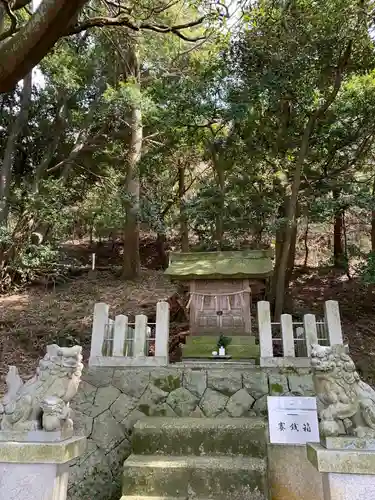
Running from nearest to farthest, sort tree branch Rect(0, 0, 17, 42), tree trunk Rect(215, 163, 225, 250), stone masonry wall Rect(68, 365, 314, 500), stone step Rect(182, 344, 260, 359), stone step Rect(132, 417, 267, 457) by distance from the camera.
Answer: stone step Rect(132, 417, 267, 457)
stone masonry wall Rect(68, 365, 314, 500)
tree branch Rect(0, 0, 17, 42)
stone step Rect(182, 344, 260, 359)
tree trunk Rect(215, 163, 225, 250)

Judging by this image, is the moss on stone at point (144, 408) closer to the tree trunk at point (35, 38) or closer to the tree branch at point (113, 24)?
the tree trunk at point (35, 38)

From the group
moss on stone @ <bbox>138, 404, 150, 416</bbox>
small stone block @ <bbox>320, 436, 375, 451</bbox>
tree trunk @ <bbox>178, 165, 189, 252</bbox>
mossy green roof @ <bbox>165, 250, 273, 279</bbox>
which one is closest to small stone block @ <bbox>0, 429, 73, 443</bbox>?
moss on stone @ <bbox>138, 404, 150, 416</bbox>

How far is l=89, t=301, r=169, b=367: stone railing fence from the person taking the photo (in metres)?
Result: 5.77

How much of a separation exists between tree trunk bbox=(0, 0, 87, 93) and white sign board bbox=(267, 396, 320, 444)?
5.44 meters

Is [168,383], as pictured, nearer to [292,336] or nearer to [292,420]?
[292,420]

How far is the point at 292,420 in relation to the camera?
4617 millimetres

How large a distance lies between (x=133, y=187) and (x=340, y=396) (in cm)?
993

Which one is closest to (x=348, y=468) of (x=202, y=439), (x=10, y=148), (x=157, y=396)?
(x=202, y=439)

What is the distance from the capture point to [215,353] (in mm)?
6660

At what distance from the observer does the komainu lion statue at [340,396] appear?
3.10 m

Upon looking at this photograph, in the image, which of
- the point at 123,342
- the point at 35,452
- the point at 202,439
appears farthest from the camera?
the point at 123,342

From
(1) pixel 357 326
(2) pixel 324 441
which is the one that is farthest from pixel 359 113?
(2) pixel 324 441

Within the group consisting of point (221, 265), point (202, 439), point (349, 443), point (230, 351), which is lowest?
point (202, 439)

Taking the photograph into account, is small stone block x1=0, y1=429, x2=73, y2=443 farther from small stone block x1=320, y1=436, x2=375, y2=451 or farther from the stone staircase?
small stone block x1=320, y1=436, x2=375, y2=451
